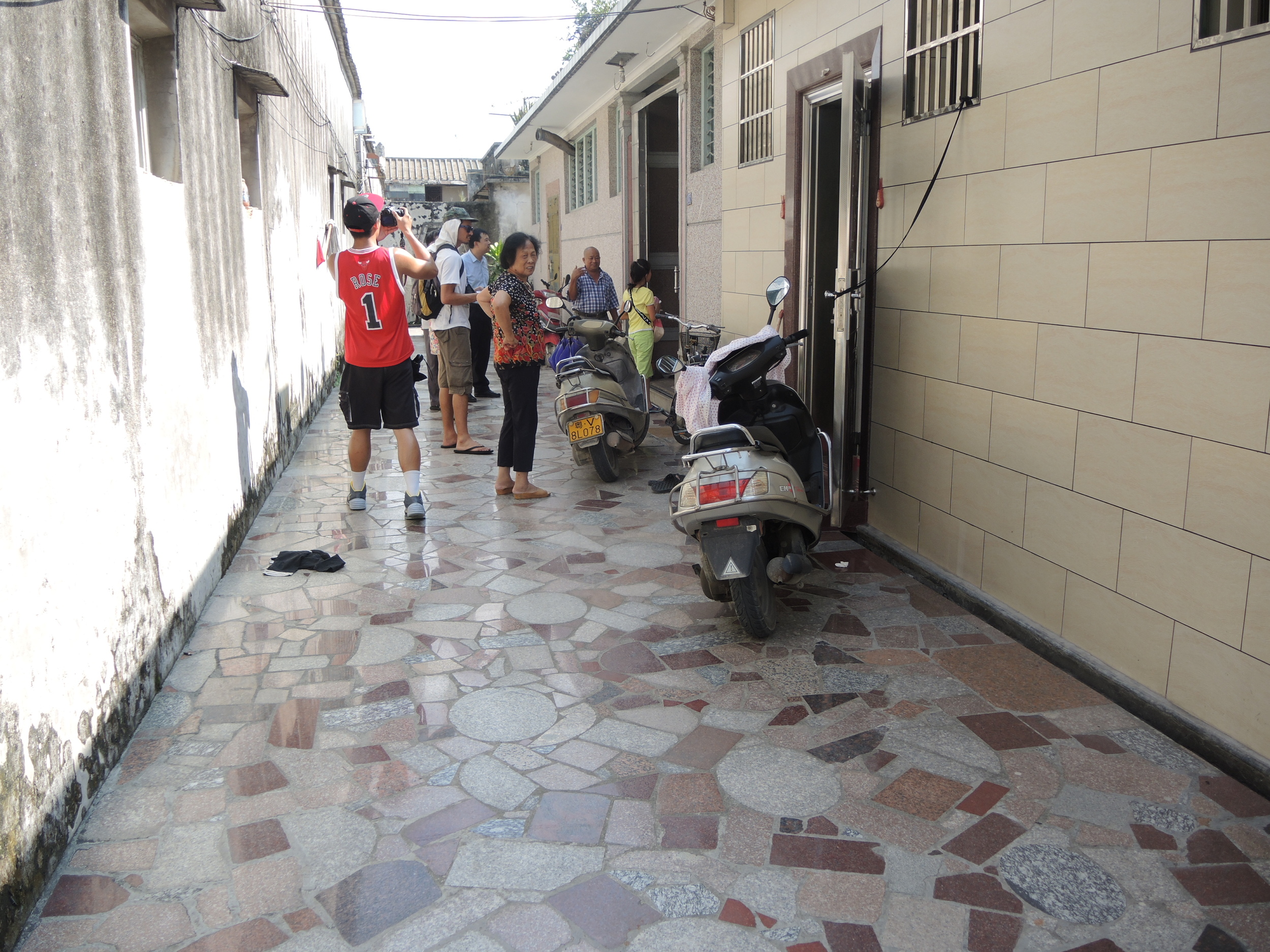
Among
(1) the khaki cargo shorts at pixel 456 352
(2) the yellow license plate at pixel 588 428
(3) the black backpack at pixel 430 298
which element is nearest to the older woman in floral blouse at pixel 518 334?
(2) the yellow license plate at pixel 588 428

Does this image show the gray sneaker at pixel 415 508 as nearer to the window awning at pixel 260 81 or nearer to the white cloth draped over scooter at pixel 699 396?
the white cloth draped over scooter at pixel 699 396

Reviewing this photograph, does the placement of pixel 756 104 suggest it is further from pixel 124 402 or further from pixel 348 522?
pixel 124 402

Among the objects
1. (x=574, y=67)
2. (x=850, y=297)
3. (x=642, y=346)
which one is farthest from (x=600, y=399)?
(x=574, y=67)

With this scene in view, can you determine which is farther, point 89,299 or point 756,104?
point 756,104

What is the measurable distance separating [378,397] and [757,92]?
3614 mm

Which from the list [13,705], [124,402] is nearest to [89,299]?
[124,402]

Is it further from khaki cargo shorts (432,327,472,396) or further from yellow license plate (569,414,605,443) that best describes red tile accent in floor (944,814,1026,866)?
khaki cargo shorts (432,327,472,396)

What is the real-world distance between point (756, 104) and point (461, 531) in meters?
3.88

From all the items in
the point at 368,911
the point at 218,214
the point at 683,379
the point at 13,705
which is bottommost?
the point at 368,911

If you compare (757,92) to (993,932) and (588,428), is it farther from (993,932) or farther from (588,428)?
(993,932)

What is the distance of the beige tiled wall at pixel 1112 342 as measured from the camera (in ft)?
9.88

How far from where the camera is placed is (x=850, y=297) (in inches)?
210

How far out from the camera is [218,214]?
5613mm

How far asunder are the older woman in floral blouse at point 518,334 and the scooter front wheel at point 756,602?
2644 millimetres
